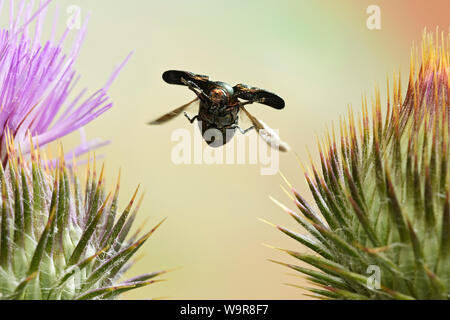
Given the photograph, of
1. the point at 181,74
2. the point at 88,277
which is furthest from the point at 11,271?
the point at 181,74

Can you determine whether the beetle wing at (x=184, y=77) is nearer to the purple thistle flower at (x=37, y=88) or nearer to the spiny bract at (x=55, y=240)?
the purple thistle flower at (x=37, y=88)

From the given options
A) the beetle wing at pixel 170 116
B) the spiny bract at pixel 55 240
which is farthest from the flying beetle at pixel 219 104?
the spiny bract at pixel 55 240

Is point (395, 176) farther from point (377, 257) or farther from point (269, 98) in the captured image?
point (269, 98)

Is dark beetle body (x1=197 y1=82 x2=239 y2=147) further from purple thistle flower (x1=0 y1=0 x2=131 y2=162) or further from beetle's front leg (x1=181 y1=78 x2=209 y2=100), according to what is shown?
purple thistle flower (x1=0 y1=0 x2=131 y2=162)

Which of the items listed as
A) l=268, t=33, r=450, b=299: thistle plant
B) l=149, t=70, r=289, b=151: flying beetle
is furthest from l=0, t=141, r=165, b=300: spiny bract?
l=268, t=33, r=450, b=299: thistle plant

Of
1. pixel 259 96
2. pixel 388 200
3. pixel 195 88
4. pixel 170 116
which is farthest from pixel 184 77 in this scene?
pixel 388 200

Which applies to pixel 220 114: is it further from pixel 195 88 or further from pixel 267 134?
pixel 267 134
